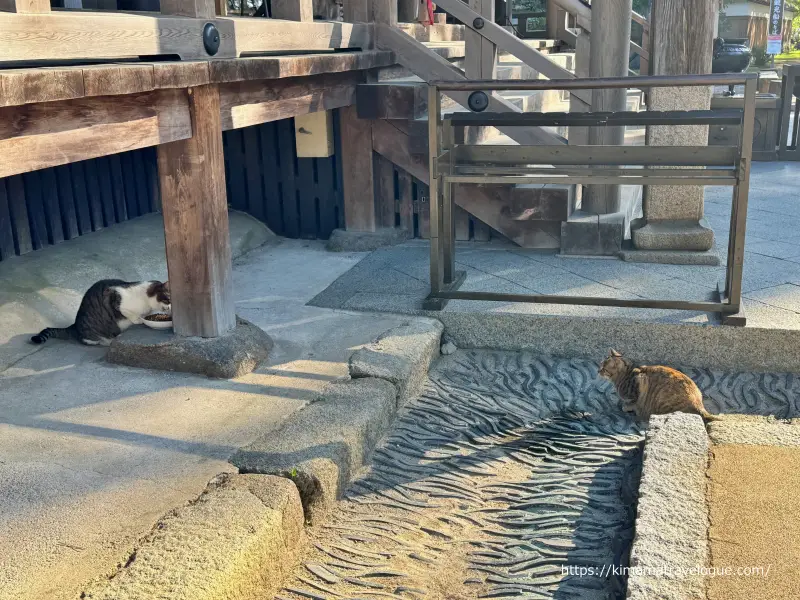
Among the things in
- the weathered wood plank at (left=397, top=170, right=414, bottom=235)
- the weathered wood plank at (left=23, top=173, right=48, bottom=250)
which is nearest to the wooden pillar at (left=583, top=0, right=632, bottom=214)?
the weathered wood plank at (left=397, top=170, right=414, bottom=235)

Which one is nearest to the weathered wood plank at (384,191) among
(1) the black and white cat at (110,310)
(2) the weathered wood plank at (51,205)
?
(2) the weathered wood plank at (51,205)

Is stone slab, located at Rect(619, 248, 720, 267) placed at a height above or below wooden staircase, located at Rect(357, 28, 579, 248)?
below

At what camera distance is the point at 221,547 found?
2916mm

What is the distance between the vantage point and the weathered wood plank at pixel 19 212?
237 inches

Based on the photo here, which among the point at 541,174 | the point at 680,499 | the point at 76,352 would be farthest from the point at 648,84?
the point at 76,352

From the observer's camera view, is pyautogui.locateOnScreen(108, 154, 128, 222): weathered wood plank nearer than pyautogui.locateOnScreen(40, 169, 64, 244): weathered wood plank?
No

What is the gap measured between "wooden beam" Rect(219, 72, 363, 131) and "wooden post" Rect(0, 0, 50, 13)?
1519 mm

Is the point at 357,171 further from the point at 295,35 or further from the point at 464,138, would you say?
the point at 295,35

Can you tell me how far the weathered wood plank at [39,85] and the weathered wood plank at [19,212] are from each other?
2.80 m

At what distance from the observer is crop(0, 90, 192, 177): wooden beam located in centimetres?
340

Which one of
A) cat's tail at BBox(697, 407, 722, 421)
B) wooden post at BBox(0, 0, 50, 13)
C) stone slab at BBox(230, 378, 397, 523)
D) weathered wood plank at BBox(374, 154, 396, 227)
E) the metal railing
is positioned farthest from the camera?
weathered wood plank at BBox(374, 154, 396, 227)

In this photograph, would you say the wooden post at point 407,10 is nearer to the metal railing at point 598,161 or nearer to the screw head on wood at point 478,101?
the screw head on wood at point 478,101

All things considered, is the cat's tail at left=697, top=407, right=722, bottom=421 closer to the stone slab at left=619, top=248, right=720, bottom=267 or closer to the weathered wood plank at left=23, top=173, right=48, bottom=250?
the stone slab at left=619, top=248, right=720, bottom=267

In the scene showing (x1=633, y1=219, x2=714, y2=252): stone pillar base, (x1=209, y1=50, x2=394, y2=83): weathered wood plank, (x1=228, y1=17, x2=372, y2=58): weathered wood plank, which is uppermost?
(x1=228, y1=17, x2=372, y2=58): weathered wood plank
